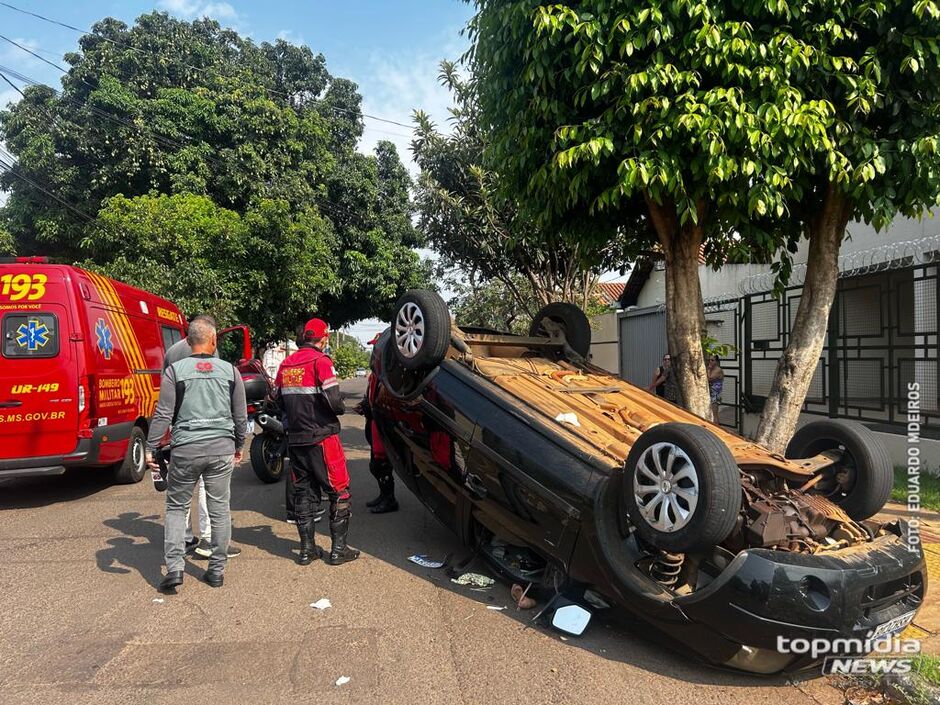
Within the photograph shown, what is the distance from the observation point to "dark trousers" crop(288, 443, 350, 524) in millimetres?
4715

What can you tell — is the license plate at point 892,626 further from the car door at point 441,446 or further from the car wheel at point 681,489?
the car door at point 441,446

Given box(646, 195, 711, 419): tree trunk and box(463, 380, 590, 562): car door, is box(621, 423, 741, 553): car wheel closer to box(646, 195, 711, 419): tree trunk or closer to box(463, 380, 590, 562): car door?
box(463, 380, 590, 562): car door

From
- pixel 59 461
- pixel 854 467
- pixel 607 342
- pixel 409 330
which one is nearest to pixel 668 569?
pixel 854 467

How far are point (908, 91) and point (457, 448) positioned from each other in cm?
449

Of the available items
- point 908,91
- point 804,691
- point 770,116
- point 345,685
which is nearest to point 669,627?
point 804,691

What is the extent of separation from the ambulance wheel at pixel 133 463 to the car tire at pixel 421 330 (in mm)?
4502

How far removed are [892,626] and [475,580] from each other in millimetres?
2338

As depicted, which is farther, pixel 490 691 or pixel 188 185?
pixel 188 185

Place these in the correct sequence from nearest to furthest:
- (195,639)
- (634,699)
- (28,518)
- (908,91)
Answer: (634,699), (195,639), (908,91), (28,518)

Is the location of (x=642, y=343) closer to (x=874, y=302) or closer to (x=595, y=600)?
(x=874, y=302)

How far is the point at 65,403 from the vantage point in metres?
6.29

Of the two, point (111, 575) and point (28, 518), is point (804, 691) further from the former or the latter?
point (28, 518)

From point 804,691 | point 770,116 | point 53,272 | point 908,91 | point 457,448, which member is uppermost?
point 908,91

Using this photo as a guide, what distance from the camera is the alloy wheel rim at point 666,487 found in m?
3.01
